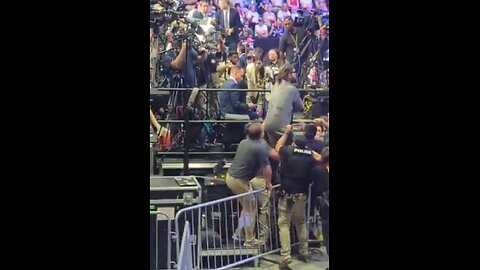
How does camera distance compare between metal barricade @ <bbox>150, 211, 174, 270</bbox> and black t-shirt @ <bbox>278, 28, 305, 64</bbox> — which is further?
black t-shirt @ <bbox>278, 28, 305, 64</bbox>

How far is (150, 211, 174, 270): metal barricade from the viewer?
1566mm

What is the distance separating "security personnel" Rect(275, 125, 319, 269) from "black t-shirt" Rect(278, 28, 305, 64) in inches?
9.0

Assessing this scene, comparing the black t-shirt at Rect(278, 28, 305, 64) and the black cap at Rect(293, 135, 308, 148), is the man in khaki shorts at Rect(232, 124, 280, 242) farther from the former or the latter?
the black t-shirt at Rect(278, 28, 305, 64)

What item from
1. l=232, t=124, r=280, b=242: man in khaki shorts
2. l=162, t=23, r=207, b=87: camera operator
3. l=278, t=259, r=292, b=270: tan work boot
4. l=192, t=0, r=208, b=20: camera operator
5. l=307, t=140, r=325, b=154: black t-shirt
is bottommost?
l=278, t=259, r=292, b=270: tan work boot

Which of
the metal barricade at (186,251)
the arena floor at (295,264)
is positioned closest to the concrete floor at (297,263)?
the arena floor at (295,264)

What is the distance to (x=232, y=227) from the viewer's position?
1.66m

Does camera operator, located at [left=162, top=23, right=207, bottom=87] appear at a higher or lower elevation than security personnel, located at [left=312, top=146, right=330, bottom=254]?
higher

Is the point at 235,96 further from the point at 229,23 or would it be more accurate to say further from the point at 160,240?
the point at 160,240

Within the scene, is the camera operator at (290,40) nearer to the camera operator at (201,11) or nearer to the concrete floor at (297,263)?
the camera operator at (201,11)

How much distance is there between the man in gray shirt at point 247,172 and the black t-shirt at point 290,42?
0.24 meters

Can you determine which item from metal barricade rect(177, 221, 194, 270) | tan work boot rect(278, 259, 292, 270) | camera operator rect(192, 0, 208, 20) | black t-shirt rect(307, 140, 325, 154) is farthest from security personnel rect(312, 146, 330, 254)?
camera operator rect(192, 0, 208, 20)
